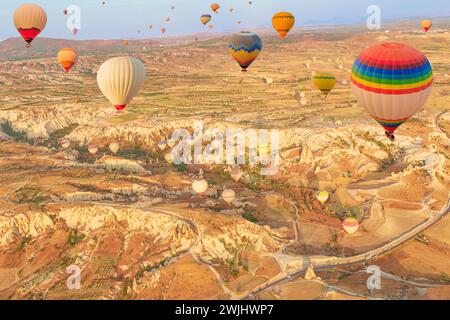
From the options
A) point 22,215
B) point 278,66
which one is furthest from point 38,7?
point 278,66

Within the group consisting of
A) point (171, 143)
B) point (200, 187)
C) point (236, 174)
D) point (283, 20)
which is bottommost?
point (236, 174)

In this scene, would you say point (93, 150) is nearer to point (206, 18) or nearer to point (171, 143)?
point (171, 143)

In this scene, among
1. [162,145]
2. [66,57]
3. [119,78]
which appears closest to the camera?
[119,78]

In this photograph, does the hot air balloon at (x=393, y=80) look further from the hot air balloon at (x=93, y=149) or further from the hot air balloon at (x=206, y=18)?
the hot air balloon at (x=206, y=18)

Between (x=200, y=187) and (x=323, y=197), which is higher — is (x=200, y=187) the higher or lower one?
the higher one

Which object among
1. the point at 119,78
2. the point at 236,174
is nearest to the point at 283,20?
the point at 236,174

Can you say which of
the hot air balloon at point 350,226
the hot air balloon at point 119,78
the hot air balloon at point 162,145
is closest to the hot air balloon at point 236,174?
the hot air balloon at point 162,145

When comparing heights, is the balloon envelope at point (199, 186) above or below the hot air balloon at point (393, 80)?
below
